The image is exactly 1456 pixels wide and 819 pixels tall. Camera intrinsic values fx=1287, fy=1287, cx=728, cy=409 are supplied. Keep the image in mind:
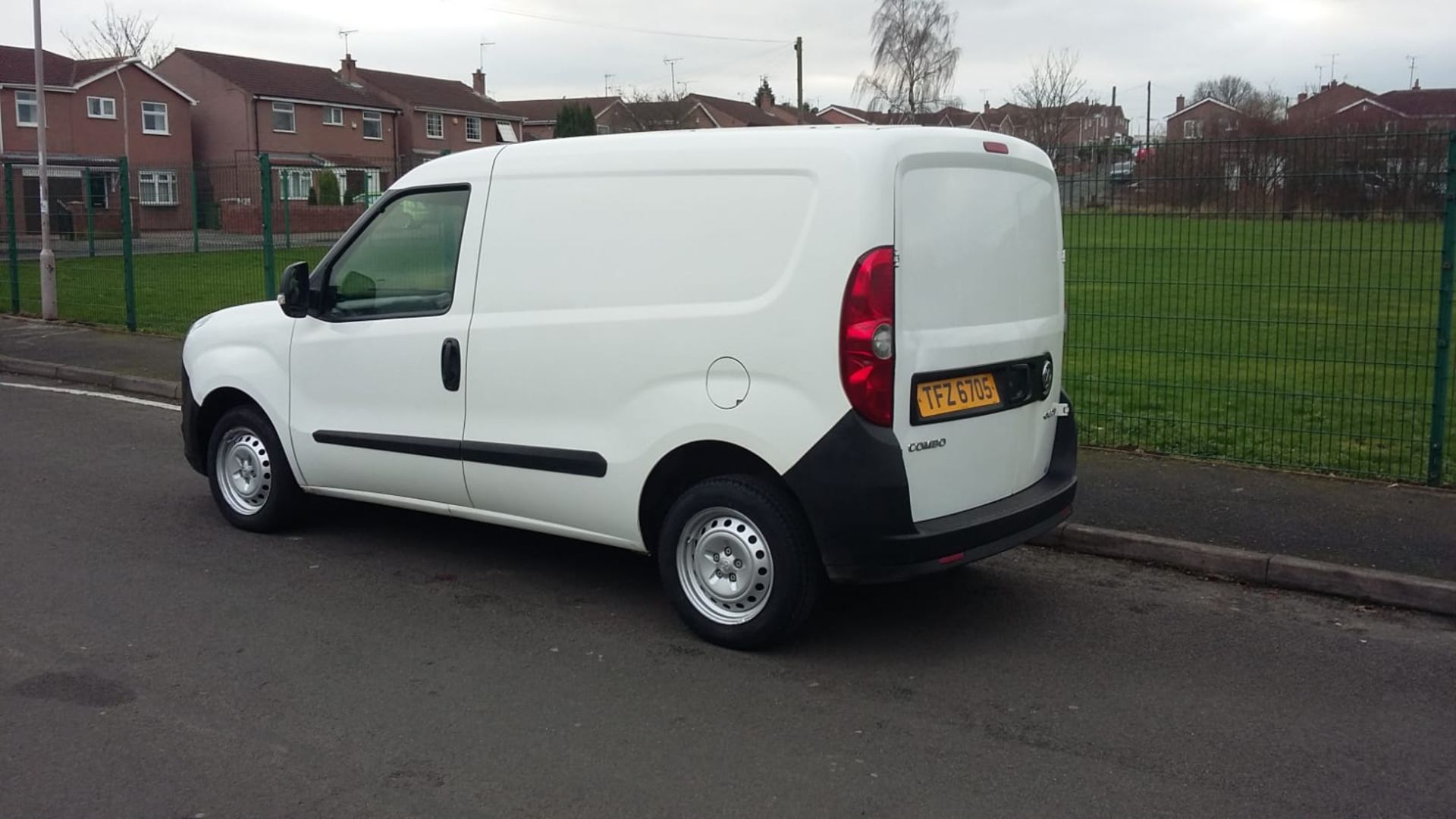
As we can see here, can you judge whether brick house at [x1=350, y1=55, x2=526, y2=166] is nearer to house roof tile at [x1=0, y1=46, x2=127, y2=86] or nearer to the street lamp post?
house roof tile at [x1=0, y1=46, x2=127, y2=86]

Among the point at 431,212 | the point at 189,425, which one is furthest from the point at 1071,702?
the point at 189,425

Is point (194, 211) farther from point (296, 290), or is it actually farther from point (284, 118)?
point (284, 118)

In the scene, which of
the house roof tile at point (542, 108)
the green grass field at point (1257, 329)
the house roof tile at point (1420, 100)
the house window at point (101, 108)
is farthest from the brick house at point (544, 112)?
the green grass field at point (1257, 329)

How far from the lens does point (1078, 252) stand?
8352 mm

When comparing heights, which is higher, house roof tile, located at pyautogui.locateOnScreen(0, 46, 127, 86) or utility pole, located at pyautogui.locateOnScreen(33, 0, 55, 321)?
house roof tile, located at pyautogui.locateOnScreen(0, 46, 127, 86)

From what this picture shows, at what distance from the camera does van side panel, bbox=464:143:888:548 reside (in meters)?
4.64

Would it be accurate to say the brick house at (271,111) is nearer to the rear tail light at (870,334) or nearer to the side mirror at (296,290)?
the side mirror at (296,290)

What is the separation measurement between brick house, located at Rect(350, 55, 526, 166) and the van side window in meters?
58.5

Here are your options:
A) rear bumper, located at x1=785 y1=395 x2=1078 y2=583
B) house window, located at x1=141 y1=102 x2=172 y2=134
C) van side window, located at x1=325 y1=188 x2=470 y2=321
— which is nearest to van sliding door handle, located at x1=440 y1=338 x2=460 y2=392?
van side window, located at x1=325 y1=188 x2=470 y2=321

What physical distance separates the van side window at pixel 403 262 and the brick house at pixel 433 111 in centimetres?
5854

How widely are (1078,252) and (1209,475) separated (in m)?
1.67

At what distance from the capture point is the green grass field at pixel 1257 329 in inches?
292

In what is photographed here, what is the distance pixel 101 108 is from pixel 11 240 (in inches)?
1542

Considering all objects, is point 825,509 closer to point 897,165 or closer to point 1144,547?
point 897,165
